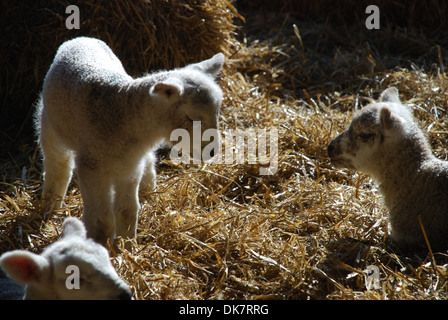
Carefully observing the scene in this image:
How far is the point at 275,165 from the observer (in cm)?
550

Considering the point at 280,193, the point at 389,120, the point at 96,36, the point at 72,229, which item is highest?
the point at 96,36

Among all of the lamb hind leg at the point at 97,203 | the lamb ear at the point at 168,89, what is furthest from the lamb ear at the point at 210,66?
the lamb hind leg at the point at 97,203

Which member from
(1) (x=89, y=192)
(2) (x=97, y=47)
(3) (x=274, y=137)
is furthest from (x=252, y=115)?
(1) (x=89, y=192)

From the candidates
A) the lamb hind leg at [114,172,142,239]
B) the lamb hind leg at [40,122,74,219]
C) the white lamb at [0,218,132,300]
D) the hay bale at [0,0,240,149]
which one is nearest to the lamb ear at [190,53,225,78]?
the lamb hind leg at [114,172,142,239]

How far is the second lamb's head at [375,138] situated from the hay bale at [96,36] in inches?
107

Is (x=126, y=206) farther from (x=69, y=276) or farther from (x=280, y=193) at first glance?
(x=280, y=193)

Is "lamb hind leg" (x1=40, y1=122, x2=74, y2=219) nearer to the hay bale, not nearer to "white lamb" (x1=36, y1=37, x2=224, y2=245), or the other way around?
"white lamb" (x1=36, y1=37, x2=224, y2=245)

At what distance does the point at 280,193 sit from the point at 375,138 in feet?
4.29

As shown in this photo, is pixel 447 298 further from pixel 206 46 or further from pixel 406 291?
pixel 206 46

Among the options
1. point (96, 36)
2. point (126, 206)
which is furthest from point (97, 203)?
point (96, 36)

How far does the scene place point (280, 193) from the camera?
5168 millimetres

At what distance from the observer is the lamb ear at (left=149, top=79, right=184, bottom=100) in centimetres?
354

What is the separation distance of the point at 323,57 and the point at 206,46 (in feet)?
7.27

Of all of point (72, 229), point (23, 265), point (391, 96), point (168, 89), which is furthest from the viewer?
point (391, 96)
